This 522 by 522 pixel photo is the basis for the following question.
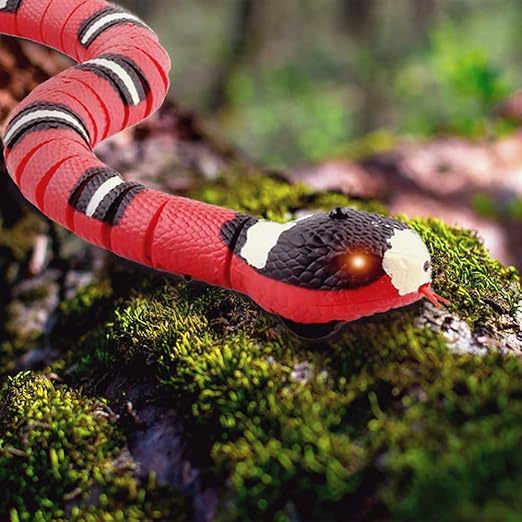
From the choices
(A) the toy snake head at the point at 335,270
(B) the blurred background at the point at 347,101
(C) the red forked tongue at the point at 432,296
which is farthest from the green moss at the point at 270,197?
(C) the red forked tongue at the point at 432,296

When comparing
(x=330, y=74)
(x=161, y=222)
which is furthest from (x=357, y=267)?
(x=330, y=74)

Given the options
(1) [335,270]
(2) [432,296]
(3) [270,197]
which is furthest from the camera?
(3) [270,197]

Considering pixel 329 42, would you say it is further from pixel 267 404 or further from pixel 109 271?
pixel 267 404

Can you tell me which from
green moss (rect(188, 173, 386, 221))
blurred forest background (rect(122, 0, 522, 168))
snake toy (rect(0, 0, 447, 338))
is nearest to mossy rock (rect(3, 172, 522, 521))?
snake toy (rect(0, 0, 447, 338))

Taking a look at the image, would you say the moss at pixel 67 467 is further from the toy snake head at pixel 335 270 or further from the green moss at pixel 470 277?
the green moss at pixel 470 277

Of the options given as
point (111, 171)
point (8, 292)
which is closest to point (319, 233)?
point (111, 171)

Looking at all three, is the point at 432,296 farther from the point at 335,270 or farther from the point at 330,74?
the point at 330,74

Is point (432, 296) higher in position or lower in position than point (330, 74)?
higher
